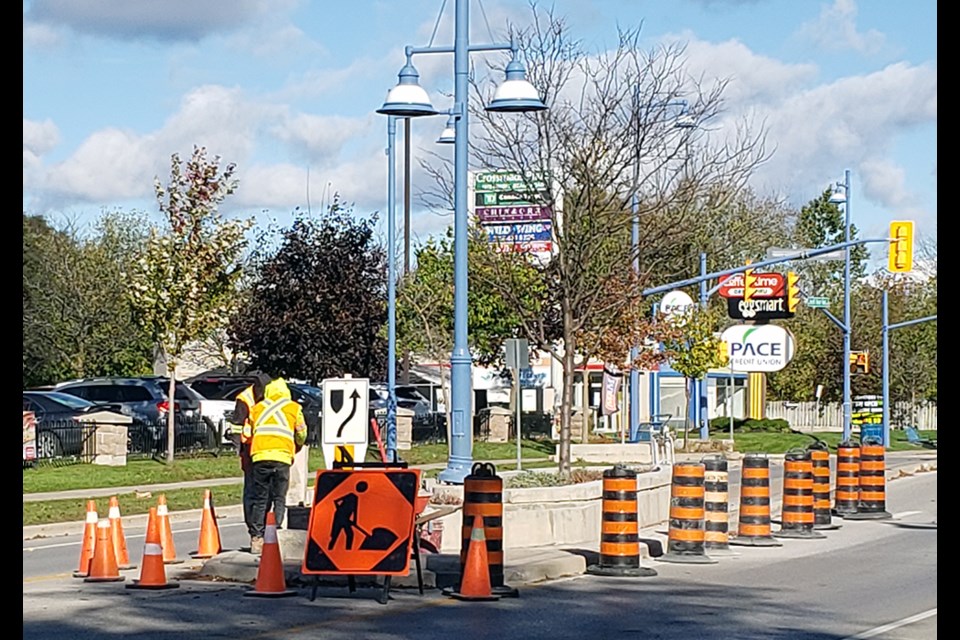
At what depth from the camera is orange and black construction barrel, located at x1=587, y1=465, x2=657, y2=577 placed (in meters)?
15.1

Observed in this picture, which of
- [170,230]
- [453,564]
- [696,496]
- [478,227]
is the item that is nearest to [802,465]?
[696,496]

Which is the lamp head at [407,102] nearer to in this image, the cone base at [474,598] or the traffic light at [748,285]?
the cone base at [474,598]

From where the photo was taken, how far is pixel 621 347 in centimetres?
3619

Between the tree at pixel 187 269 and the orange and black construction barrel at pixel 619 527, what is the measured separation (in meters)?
18.2

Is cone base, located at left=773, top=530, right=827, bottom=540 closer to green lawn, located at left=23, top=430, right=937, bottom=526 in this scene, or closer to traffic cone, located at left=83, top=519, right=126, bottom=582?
traffic cone, located at left=83, top=519, right=126, bottom=582

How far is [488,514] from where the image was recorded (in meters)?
13.8

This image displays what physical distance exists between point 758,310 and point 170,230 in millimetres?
31006

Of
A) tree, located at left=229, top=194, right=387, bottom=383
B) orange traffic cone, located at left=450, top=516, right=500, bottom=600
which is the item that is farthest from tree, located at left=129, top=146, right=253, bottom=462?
orange traffic cone, located at left=450, top=516, right=500, bottom=600

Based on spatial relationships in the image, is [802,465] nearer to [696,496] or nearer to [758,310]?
[696,496]

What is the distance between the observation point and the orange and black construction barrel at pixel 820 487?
2045 centimetres

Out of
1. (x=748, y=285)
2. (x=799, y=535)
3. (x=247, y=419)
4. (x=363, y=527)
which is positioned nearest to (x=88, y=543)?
(x=247, y=419)

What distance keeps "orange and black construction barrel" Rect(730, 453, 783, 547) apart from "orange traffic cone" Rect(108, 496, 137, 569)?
297 inches

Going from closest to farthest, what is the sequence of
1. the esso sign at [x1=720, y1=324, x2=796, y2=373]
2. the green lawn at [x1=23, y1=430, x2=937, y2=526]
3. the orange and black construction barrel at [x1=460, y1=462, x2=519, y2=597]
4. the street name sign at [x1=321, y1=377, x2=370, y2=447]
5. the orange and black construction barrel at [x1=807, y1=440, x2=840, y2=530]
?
1. the orange and black construction barrel at [x1=460, y1=462, x2=519, y2=597]
2. the street name sign at [x1=321, y1=377, x2=370, y2=447]
3. the orange and black construction barrel at [x1=807, y1=440, x2=840, y2=530]
4. the green lawn at [x1=23, y1=430, x2=937, y2=526]
5. the esso sign at [x1=720, y1=324, x2=796, y2=373]

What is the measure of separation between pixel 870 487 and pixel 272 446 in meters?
11.2
